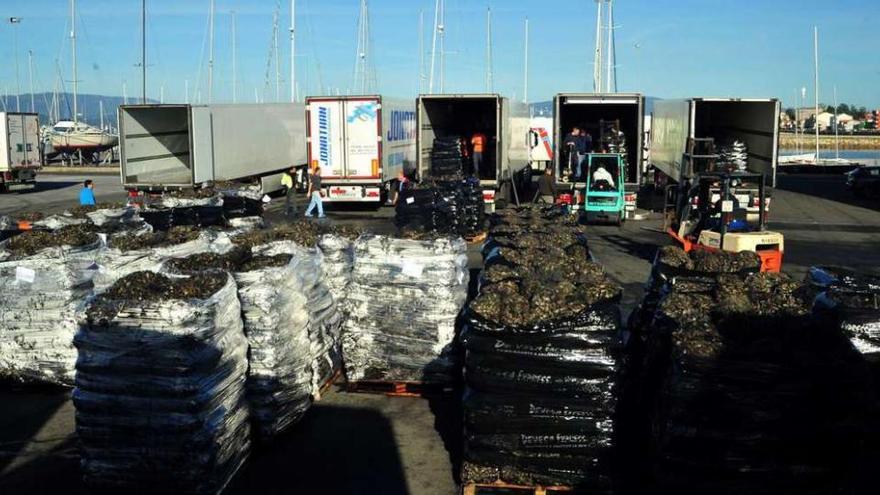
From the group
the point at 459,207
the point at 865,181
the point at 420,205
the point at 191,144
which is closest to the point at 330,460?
the point at 420,205

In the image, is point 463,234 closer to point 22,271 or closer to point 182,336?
point 22,271

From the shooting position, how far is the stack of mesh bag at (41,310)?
8.52m

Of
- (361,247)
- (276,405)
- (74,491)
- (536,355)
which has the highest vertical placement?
(361,247)

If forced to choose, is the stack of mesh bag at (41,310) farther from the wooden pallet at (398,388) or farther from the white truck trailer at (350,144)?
the white truck trailer at (350,144)

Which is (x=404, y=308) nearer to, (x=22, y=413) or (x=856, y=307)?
(x=22, y=413)

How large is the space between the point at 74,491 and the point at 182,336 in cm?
173

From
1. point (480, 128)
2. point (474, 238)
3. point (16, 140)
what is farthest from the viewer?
point (16, 140)

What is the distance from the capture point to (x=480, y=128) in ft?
82.7

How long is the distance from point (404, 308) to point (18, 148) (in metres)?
32.1

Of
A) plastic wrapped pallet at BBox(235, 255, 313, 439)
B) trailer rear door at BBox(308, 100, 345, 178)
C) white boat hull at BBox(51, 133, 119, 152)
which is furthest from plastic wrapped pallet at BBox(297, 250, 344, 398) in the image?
white boat hull at BBox(51, 133, 119, 152)

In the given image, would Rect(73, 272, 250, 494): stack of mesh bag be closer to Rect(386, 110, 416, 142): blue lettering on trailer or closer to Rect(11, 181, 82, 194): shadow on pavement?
Rect(386, 110, 416, 142): blue lettering on trailer

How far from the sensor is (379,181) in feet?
78.5

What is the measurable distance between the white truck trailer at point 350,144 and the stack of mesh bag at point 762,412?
61.1 feet

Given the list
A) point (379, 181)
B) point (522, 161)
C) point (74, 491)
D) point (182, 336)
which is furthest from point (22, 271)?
point (522, 161)
